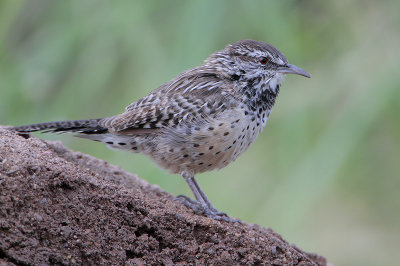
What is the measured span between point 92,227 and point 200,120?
1361mm

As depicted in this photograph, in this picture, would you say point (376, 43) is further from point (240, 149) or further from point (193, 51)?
point (240, 149)

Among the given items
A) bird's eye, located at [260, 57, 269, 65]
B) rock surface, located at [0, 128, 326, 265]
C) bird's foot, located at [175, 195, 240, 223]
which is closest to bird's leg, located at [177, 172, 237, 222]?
bird's foot, located at [175, 195, 240, 223]

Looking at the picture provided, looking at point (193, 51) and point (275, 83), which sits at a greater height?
point (193, 51)

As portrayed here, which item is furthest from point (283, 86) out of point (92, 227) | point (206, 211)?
point (92, 227)

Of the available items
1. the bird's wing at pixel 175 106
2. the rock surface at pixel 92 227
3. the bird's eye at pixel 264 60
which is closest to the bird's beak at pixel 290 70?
the bird's eye at pixel 264 60

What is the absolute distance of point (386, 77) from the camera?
4512 millimetres

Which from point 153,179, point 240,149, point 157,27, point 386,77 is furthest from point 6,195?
point 386,77

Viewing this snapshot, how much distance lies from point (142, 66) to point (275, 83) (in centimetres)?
119

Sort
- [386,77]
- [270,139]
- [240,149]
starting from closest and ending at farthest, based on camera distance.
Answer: [240,149] < [386,77] < [270,139]

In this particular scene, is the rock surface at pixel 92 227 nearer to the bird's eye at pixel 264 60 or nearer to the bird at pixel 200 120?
the bird at pixel 200 120

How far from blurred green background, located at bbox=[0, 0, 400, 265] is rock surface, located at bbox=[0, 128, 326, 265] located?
153cm

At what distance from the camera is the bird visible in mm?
3553

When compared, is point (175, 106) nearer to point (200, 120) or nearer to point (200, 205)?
point (200, 120)

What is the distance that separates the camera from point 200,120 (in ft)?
11.7
